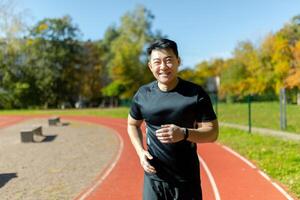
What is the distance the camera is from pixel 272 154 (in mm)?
11688

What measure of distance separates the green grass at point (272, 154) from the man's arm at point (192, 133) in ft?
16.4

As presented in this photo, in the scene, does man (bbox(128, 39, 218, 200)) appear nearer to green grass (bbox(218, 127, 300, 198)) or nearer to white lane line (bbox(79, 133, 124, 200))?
green grass (bbox(218, 127, 300, 198))

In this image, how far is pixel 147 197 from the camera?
9.90 ft

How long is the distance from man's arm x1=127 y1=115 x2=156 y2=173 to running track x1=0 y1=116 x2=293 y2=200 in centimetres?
453

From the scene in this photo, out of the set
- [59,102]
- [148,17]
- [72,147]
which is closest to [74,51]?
[59,102]

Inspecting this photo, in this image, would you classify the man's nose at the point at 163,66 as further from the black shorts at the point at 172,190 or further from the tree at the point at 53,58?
the tree at the point at 53,58

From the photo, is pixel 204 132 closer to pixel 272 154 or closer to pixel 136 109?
pixel 136 109

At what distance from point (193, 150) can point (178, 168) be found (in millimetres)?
161

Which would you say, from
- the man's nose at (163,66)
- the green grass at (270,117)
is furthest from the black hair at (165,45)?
the green grass at (270,117)

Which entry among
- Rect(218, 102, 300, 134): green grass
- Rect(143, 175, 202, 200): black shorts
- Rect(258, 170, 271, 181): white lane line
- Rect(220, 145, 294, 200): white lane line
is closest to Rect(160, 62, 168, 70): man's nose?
Rect(143, 175, 202, 200): black shorts

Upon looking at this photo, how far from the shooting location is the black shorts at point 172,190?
2936mm

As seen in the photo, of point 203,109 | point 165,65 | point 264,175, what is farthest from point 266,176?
point 165,65

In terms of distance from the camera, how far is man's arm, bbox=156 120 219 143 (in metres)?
2.65

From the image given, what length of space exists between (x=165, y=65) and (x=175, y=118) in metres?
0.36
